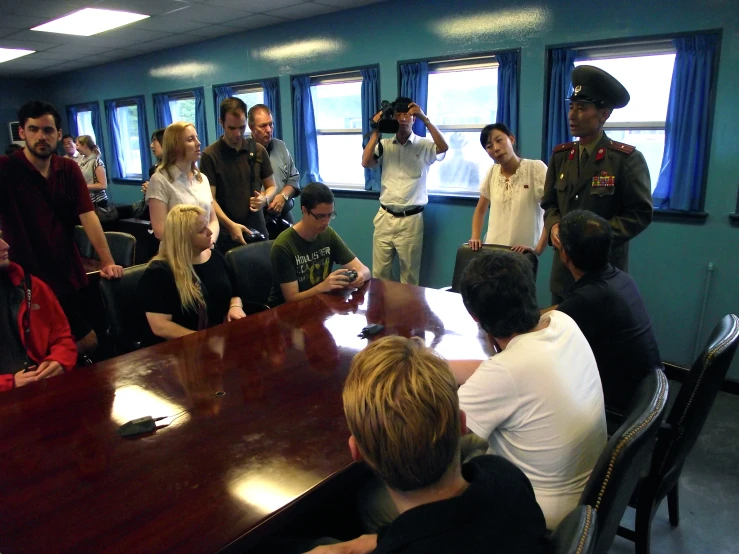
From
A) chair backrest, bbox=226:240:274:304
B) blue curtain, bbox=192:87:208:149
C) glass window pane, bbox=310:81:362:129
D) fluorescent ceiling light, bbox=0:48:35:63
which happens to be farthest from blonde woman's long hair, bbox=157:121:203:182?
fluorescent ceiling light, bbox=0:48:35:63

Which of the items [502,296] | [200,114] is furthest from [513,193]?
[200,114]

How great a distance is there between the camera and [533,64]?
394 cm

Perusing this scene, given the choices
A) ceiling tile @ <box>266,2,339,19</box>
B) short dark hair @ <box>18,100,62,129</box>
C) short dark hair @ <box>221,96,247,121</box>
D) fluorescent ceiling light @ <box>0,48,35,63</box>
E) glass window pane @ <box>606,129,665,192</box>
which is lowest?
glass window pane @ <box>606,129,665,192</box>

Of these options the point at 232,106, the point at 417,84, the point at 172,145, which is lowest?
the point at 172,145

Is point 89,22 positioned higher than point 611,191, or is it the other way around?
point 89,22

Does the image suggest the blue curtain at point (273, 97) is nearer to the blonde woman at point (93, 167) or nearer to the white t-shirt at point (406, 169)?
the white t-shirt at point (406, 169)

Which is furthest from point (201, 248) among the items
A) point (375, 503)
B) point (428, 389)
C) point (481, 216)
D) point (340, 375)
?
point (481, 216)

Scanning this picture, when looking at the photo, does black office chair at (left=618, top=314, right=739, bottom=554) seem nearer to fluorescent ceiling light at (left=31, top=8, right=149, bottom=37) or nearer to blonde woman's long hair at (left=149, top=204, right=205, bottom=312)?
blonde woman's long hair at (left=149, top=204, right=205, bottom=312)

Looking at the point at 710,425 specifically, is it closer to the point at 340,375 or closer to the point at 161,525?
the point at 340,375

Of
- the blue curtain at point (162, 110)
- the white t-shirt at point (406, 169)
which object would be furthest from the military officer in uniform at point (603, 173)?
the blue curtain at point (162, 110)

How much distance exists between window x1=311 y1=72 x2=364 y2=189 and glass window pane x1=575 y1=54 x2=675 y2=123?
7.46 ft

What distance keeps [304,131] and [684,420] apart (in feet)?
15.4

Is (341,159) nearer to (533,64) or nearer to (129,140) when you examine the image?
(533,64)

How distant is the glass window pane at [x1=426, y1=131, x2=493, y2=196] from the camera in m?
4.62
